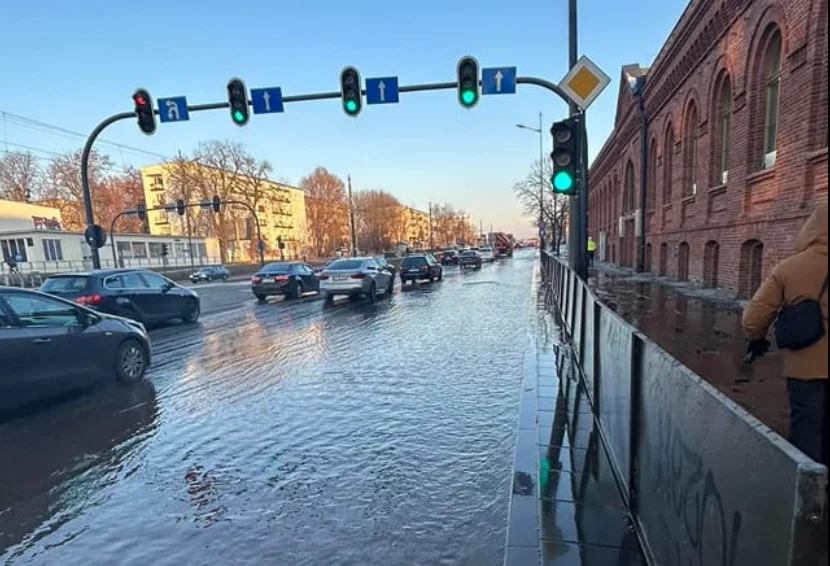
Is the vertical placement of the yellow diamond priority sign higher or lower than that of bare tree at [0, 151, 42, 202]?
lower

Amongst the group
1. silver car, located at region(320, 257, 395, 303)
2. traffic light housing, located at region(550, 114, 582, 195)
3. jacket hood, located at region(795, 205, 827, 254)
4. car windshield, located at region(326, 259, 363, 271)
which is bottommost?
silver car, located at region(320, 257, 395, 303)

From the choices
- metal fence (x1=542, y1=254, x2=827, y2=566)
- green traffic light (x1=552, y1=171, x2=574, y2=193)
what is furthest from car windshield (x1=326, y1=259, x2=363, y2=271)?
metal fence (x1=542, y1=254, x2=827, y2=566)

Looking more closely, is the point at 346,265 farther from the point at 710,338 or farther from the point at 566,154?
the point at 710,338

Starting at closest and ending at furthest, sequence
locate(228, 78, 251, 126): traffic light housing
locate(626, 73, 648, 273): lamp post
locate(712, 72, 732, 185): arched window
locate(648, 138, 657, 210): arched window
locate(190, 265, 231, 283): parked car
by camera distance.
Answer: locate(228, 78, 251, 126): traffic light housing < locate(712, 72, 732, 185): arched window < locate(648, 138, 657, 210): arched window < locate(626, 73, 648, 273): lamp post < locate(190, 265, 231, 283): parked car

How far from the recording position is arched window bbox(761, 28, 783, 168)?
10.3 metres

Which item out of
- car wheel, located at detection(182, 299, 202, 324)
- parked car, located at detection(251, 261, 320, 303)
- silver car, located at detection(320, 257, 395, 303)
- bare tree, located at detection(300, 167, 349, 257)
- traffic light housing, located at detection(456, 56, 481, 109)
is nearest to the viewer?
traffic light housing, located at detection(456, 56, 481, 109)

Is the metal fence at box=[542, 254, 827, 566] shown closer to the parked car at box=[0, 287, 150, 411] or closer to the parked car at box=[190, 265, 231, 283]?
the parked car at box=[0, 287, 150, 411]

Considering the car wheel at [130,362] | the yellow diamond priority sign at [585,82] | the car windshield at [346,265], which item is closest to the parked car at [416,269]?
the car windshield at [346,265]

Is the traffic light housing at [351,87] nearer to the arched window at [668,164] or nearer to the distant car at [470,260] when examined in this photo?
the arched window at [668,164]

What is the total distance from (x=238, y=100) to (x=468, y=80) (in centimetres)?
617

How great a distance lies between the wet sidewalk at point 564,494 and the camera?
2783 millimetres

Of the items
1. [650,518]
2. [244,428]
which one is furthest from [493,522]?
[244,428]

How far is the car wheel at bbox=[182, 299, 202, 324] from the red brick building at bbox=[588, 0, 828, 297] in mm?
14327

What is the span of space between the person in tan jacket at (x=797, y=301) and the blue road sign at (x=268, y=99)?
1219 cm
